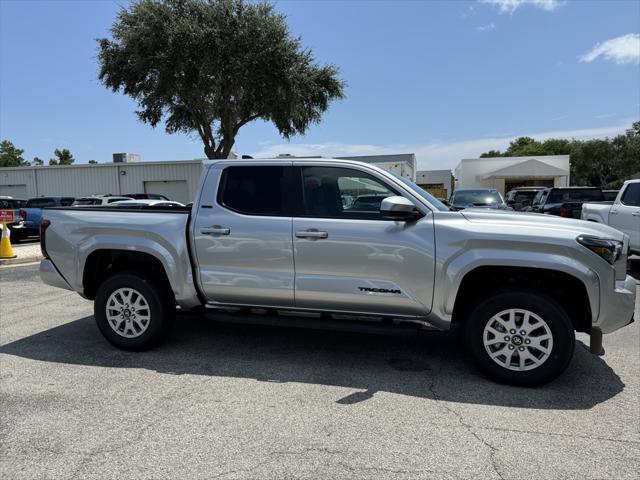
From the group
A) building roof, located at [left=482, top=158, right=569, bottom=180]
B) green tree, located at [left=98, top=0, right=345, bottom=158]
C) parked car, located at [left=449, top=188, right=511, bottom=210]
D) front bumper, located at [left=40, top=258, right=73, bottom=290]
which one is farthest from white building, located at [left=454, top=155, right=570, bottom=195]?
front bumper, located at [left=40, top=258, right=73, bottom=290]

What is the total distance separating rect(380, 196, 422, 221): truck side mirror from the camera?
4.04 m

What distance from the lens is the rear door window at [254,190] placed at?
15.3 feet

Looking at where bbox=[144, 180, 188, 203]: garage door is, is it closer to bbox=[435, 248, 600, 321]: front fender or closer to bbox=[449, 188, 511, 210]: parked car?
bbox=[449, 188, 511, 210]: parked car

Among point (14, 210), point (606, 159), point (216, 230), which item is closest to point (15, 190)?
point (14, 210)

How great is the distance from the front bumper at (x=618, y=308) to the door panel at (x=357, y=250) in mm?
1376

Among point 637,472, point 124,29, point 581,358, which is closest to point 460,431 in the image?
point 637,472

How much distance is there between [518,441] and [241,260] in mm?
2728

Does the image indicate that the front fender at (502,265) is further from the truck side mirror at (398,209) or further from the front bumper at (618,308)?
the truck side mirror at (398,209)

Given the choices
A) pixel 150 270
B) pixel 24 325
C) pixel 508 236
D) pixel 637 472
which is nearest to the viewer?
pixel 637 472

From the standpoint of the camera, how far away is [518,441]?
3.21 m

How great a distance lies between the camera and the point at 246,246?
458 centimetres

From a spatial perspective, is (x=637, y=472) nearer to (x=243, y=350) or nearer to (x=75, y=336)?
(x=243, y=350)

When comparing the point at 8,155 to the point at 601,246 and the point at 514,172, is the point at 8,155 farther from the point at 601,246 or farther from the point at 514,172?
the point at 601,246

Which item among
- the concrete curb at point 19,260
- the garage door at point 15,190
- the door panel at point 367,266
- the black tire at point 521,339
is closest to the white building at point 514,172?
the garage door at point 15,190
